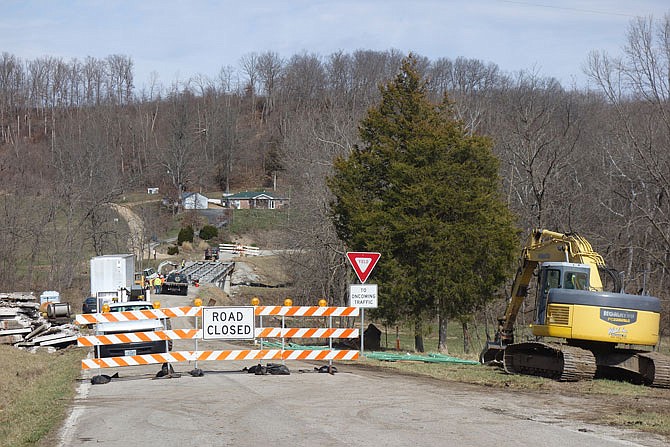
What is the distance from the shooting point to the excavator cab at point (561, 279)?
18781mm

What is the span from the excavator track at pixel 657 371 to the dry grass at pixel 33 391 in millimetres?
12007

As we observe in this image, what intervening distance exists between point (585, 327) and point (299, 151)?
129 feet

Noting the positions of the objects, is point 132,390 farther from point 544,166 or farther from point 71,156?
point 71,156

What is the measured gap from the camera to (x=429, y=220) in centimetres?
3262

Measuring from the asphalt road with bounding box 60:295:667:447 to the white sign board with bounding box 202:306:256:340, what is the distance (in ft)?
2.89

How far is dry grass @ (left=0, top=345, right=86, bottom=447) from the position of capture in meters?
11.4

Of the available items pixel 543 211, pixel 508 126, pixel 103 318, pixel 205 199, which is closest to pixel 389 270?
pixel 543 211

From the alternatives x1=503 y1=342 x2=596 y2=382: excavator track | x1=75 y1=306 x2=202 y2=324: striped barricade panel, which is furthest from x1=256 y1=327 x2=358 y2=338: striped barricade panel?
x1=503 y1=342 x2=596 y2=382: excavator track

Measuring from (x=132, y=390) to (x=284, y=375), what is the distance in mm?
3340

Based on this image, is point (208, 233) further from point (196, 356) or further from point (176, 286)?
point (196, 356)

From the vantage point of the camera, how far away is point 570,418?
12.1m

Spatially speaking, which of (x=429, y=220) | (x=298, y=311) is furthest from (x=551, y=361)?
(x=429, y=220)

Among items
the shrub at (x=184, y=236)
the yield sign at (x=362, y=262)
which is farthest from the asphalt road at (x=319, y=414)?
the shrub at (x=184, y=236)

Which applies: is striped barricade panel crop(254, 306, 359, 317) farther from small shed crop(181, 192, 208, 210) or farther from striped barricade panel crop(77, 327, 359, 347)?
small shed crop(181, 192, 208, 210)
